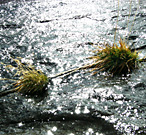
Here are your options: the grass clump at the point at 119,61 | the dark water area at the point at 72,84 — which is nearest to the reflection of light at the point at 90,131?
the dark water area at the point at 72,84

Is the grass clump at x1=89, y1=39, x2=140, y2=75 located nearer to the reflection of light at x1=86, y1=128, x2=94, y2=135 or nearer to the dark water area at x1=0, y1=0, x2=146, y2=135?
the dark water area at x1=0, y1=0, x2=146, y2=135

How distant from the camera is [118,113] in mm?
1313

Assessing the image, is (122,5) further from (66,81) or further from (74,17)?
(66,81)

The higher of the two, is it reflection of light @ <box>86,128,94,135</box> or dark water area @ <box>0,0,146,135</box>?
dark water area @ <box>0,0,146,135</box>

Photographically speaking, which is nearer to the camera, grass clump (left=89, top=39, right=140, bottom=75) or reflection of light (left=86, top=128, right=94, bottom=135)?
reflection of light (left=86, top=128, right=94, bottom=135)

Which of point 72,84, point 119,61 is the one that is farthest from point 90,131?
point 119,61

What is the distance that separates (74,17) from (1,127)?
2.31 metres

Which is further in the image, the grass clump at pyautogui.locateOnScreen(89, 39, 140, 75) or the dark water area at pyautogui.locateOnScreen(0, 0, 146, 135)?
the grass clump at pyautogui.locateOnScreen(89, 39, 140, 75)

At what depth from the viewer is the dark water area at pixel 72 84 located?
4.17 ft

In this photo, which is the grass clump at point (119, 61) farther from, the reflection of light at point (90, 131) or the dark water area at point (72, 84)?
the reflection of light at point (90, 131)

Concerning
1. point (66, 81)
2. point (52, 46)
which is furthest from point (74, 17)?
point (66, 81)

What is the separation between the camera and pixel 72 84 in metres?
1.70

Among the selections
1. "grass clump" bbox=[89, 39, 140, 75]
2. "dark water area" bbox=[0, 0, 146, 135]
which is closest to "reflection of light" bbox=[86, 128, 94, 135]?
"dark water area" bbox=[0, 0, 146, 135]

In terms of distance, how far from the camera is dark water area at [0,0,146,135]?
1271 millimetres
